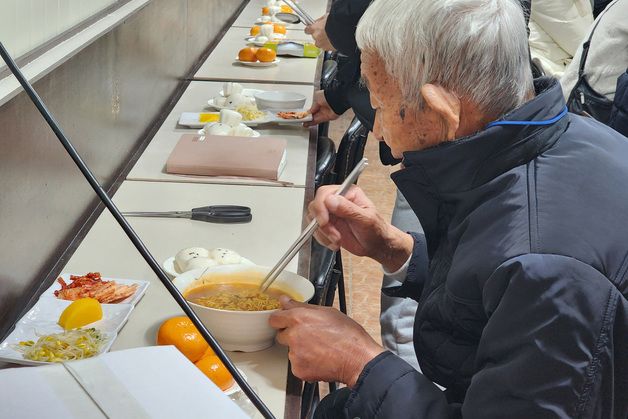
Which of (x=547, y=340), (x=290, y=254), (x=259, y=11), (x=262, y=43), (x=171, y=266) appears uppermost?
(x=547, y=340)

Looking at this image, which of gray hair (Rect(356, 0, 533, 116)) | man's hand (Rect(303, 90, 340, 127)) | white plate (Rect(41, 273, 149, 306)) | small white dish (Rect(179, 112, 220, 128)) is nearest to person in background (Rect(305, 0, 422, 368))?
man's hand (Rect(303, 90, 340, 127))

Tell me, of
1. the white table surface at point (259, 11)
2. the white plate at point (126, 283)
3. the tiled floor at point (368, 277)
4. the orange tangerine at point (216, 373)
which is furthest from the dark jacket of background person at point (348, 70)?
the white table surface at point (259, 11)

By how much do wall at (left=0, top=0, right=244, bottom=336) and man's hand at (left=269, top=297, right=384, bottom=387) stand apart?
0.47m

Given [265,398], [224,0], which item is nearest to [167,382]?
[265,398]

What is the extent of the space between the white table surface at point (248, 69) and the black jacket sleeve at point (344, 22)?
1.85ft

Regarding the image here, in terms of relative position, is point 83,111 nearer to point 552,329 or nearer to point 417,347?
point 417,347

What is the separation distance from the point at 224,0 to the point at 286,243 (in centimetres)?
261

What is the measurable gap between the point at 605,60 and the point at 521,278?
181cm

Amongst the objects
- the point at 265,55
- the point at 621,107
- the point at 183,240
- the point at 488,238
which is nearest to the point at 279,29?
the point at 265,55

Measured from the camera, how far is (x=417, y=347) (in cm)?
120

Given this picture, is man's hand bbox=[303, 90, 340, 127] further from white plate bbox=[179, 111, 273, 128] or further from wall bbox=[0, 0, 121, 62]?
wall bbox=[0, 0, 121, 62]

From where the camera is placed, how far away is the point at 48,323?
132 centimetres

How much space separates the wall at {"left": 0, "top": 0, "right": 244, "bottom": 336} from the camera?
139 cm

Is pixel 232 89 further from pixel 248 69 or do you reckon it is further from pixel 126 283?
pixel 126 283
